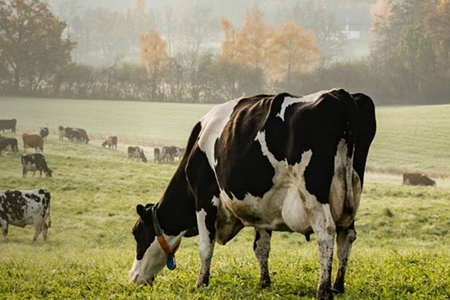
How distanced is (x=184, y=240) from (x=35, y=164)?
24.1ft

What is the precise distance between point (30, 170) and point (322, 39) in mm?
18213

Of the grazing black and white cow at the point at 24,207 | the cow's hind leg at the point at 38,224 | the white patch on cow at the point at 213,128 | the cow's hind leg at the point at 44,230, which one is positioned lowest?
the cow's hind leg at the point at 44,230

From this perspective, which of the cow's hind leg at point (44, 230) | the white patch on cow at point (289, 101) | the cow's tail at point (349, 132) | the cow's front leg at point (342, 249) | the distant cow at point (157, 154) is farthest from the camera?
the distant cow at point (157, 154)

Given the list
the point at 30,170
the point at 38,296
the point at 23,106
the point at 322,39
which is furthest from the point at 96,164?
the point at 38,296

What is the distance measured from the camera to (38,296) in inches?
310

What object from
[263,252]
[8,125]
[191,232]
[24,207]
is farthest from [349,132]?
[8,125]

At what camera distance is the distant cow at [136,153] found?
2802 cm

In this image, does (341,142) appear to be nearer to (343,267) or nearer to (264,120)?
(264,120)

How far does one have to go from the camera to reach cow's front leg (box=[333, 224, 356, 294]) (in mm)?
7102

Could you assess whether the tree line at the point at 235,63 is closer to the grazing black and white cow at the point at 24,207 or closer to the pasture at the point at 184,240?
the pasture at the point at 184,240

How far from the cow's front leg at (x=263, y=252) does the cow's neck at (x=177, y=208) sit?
798mm

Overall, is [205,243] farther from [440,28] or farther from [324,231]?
[440,28]

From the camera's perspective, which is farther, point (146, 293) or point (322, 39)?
point (322, 39)

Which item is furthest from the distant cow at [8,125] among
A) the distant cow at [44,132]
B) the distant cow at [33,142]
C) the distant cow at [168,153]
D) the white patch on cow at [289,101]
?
the white patch on cow at [289,101]
